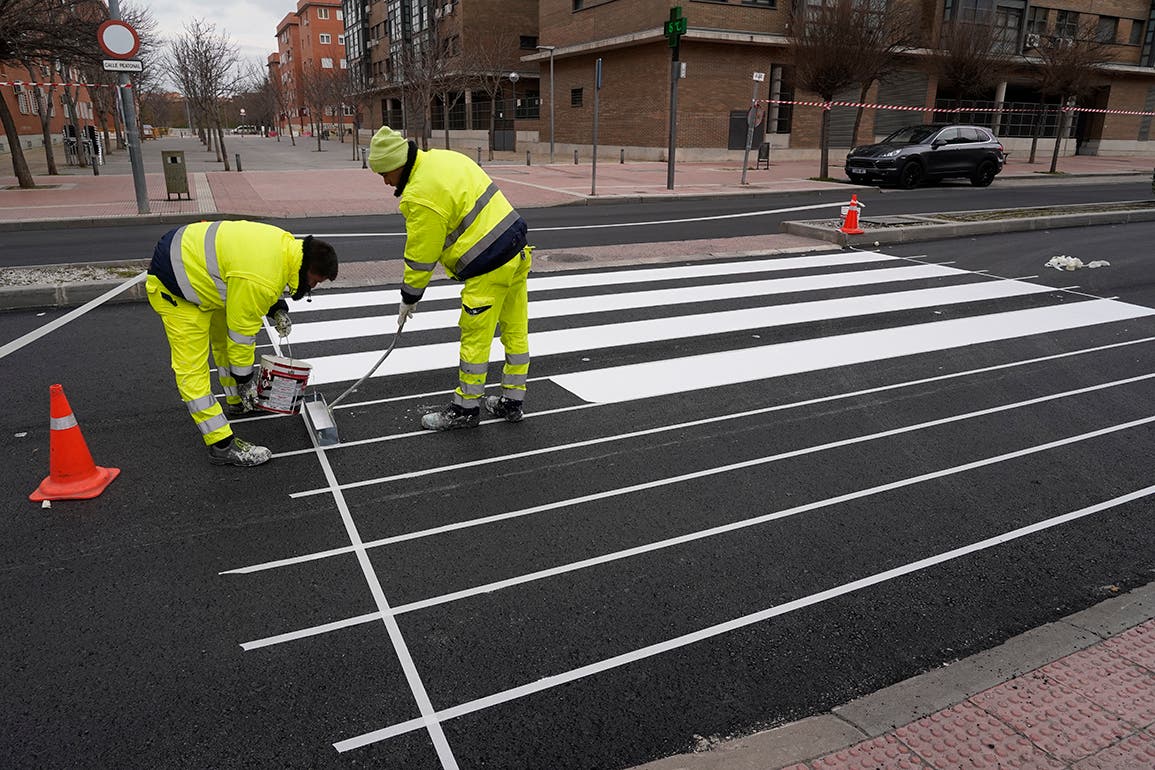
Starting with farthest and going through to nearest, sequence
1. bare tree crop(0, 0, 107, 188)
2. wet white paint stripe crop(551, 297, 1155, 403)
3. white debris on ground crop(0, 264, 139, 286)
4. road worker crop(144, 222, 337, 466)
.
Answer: bare tree crop(0, 0, 107, 188), white debris on ground crop(0, 264, 139, 286), wet white paint stripe crop(551, 297, 1155, 403), road worker crop(144, 222, 337, 466)

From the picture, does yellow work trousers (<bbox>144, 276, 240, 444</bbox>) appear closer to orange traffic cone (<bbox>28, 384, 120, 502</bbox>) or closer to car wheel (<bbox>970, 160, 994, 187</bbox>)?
orange traffic cone (<bbox>28, 384, 120, 502</bbox>)

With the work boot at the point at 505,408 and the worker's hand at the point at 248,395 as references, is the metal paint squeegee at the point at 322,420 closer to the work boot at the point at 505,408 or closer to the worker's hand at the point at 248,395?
the worker's hand at the point at 248,395

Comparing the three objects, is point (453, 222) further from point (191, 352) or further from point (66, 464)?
point (66, 464)

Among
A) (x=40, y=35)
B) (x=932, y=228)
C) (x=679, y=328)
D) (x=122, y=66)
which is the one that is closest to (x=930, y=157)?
(x=932, y=228)

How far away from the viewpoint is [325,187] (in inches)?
873

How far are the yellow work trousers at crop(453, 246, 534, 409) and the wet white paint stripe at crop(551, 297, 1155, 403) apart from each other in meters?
0.81

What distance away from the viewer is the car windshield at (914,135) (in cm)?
2244

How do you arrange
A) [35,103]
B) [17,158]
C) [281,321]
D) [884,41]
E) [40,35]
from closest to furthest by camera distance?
[281,321] → [40,35] → [17,158] → [884,41] → [35,103]

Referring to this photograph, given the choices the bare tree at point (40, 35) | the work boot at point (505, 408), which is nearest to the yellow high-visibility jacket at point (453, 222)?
the work boot at point (505, 408)

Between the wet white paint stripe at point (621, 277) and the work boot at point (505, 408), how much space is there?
341 cm

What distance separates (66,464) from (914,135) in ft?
78.1

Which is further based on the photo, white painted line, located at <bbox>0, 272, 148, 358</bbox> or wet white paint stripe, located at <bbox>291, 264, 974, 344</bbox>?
wet white paint stripe, located at <bbox>291, 264, 974, 344</bbox>

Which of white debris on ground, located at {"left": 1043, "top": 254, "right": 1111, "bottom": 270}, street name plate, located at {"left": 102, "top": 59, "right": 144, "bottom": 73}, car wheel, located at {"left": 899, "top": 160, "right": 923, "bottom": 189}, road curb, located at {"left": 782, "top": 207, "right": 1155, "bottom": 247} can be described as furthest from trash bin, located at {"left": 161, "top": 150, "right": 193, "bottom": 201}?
car wheel, located at {"left": 899, "top": 160, "right": 923, "bottom": 189}

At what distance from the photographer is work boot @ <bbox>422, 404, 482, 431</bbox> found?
5.18 meters
